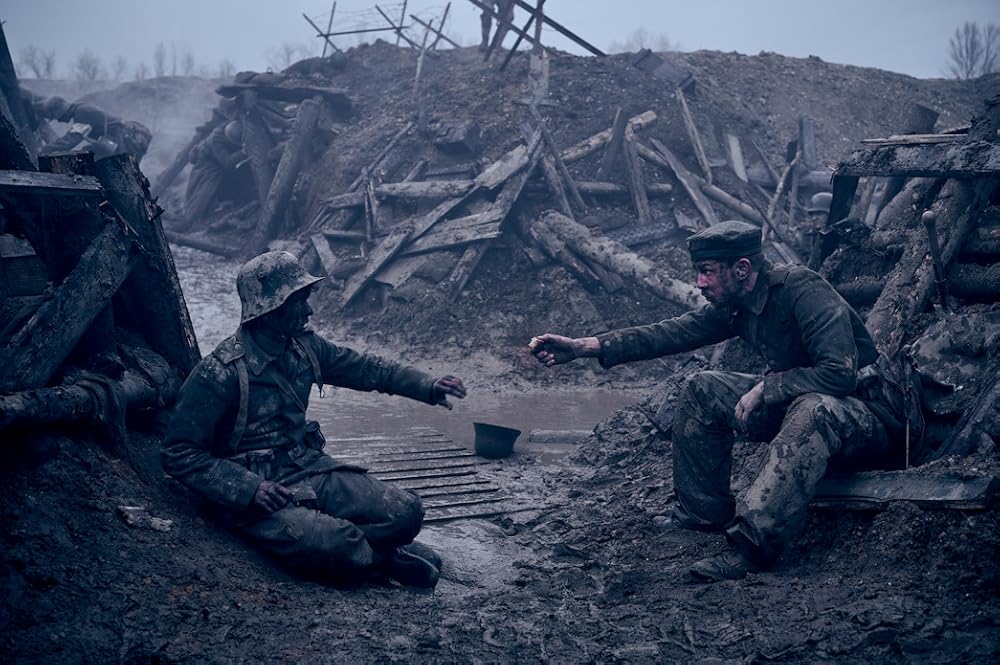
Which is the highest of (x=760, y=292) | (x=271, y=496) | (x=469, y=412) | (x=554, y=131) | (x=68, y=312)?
(x=554, y=131)

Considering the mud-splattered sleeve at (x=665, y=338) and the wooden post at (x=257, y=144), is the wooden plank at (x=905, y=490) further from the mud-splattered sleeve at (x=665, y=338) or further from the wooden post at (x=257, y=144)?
the wooden post at (x=257, y=144)

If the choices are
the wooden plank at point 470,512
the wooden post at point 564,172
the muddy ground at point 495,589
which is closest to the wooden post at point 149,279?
the muddy ground at point 495,589

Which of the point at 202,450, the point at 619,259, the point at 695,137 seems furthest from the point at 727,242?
the point at 695,137

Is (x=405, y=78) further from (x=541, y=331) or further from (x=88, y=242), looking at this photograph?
(x=88, y=242)

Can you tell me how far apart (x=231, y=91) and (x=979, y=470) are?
56.2ft

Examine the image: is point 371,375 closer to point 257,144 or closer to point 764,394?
point 764,394

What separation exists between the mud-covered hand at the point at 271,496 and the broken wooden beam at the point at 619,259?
7164 mm

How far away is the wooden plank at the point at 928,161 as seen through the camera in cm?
536

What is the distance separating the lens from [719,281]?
431 cm

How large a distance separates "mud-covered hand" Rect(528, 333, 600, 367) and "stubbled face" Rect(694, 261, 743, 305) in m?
0.80

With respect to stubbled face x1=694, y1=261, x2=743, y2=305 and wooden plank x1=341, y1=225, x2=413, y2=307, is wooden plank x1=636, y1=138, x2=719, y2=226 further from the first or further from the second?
stubbled face x1=694, y1=261, x2=743, y2=305

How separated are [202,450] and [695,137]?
12589 mm

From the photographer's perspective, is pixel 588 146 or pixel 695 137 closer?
pixel 588 146

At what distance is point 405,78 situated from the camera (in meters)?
19.3
